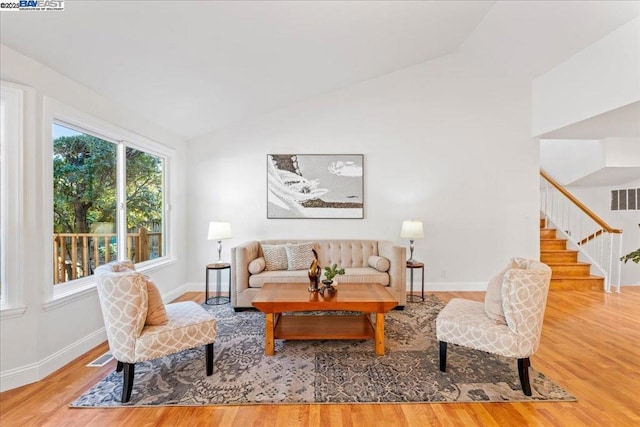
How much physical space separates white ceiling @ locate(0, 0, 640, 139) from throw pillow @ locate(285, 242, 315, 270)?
218cm

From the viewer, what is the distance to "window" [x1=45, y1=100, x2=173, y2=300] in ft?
8.96

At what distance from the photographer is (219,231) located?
4.32 m

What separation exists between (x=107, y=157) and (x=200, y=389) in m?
2.64

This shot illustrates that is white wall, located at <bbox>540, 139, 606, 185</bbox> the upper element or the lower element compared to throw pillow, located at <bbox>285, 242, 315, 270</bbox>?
upper

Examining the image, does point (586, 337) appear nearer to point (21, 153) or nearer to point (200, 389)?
point (200, 389)

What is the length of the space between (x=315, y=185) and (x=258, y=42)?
7.51 ft

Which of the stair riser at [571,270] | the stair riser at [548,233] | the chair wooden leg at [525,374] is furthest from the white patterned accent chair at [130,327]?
the stair riser at [548,233]

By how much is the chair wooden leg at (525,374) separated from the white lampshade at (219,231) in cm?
357

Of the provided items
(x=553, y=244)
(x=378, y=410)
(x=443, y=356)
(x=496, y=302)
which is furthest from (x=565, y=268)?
(x=378, y=410)

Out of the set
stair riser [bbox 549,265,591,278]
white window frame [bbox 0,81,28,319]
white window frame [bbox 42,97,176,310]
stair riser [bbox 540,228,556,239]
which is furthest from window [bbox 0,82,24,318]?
stair riser [bbox 540,228,556,239]

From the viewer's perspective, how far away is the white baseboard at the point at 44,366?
2236 millimetres

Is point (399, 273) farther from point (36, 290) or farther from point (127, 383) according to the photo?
point (36, 290)

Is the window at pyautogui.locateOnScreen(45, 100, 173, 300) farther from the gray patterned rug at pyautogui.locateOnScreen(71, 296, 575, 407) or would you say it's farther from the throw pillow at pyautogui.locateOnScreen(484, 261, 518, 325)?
the throw pillow at pyautogui.locateOnScreen(484, 261, 518, 325)

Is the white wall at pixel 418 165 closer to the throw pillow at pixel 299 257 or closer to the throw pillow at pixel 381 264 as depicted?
the throw pillow at pixel 299 257
